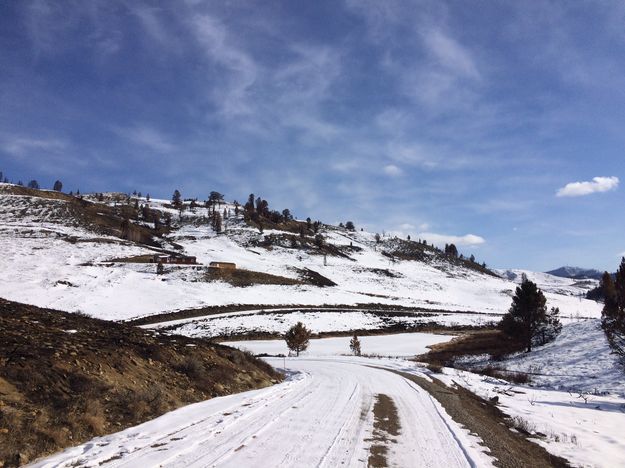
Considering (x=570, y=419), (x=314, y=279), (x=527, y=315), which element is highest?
(x=314, y=279)

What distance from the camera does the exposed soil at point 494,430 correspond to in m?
7.55

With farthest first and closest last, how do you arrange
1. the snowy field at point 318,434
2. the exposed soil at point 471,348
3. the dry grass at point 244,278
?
the dry grass at point 244,278
the exposed soil at point 471,348
the snowy field at point 318,434

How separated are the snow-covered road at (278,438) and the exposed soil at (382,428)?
4.4 inches

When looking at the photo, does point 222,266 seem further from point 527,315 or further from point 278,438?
point 278,438

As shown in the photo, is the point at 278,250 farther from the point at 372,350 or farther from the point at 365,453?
the point at 365,453

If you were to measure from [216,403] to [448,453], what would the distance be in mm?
6085

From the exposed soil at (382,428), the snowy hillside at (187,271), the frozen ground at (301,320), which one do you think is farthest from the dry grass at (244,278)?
Answer: the exposed soil at (382,428)

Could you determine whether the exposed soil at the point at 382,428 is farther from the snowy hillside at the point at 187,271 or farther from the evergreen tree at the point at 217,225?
the evergreen tree at the point at 217,225

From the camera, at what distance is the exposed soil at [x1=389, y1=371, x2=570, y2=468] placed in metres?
7.55

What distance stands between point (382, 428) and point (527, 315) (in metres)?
32.7

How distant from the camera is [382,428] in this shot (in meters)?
8.90

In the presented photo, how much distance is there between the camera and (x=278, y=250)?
135 m

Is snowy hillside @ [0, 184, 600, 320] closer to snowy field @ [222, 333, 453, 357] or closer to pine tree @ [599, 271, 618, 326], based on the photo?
snowy field @ [222, 333, 453, 357]

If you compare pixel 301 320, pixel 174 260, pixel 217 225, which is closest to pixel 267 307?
pixel 301 320
